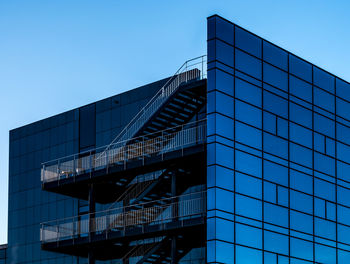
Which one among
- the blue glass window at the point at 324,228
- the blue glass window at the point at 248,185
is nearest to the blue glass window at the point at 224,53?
the blue glass window at the point at 248,185

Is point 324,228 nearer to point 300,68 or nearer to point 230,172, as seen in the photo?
point 230,172

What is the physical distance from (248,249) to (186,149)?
6434 millimetres

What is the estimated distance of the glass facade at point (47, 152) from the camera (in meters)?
55.5

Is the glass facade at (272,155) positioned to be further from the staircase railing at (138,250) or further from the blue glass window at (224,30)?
the staircase railing at (138,250)

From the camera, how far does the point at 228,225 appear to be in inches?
1535

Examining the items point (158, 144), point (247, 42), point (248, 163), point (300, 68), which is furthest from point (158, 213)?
point (300, 68)

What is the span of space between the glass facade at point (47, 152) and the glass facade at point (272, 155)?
10461 mm

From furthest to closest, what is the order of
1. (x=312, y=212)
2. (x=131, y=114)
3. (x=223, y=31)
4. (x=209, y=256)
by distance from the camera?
(x=131, y=114) → (x=312, y=212) → (x=223, y=31) → (x=209, y=256)

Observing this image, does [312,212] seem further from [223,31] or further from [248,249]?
[223,31]

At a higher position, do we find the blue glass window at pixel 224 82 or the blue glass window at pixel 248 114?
the blue glass window at pixel 224 82

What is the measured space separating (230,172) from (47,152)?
24.3 metres

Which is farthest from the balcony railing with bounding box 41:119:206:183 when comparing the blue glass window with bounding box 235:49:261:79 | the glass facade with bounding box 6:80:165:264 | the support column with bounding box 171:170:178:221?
the glass facade with bounding box 6:80:165:264

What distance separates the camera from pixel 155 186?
4184cm

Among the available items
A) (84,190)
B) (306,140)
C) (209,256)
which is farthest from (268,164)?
(84,190)
